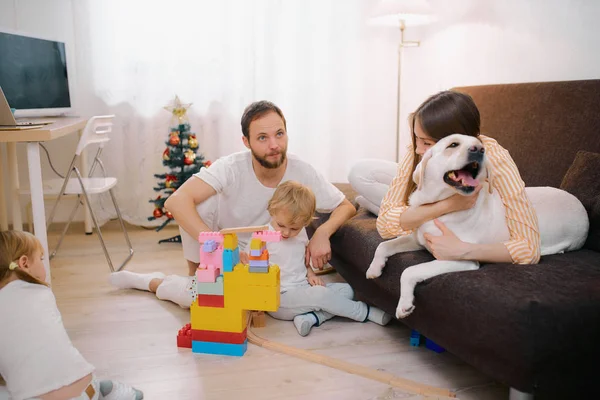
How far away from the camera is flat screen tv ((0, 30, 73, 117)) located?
3.16 meters

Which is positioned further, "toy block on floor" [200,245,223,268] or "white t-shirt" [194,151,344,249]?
"white t-shirt" [194,151,344,249]

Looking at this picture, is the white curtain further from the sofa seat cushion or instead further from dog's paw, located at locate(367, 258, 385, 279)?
the sofa seat cushion

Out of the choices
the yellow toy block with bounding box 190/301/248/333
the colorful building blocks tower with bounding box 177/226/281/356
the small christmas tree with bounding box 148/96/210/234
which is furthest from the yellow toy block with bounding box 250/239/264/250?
the small christmas tree with bounding box 148/96/210/234

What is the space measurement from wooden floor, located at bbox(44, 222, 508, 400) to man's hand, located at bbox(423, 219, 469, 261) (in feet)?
1.38

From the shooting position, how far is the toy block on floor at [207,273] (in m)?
1.95

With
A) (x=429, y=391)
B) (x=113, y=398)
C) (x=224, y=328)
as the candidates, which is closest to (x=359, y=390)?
(x=429, y=391)

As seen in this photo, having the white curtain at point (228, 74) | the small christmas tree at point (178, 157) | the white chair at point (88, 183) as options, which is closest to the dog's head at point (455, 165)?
the white chair at point (88, 183)

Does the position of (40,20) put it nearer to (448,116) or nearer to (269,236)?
(269,236)

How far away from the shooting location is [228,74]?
3912mm

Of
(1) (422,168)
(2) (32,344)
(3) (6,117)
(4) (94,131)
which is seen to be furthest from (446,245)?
(4) (94,131)

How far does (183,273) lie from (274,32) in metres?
1.85

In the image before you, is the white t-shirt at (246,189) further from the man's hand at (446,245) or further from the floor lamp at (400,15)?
the floor lamp at (400,15)

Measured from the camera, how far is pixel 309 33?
395cm

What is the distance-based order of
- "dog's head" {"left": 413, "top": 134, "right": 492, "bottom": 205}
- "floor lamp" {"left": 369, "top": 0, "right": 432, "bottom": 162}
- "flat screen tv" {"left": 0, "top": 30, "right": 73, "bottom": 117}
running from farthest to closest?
"floor lamp" {"left": 369, "top": 0, "right": 432, "bottom": 162} < "flat screen tv" {"left": 0, "top": 30, "right": 73, "bottom": 117} < "dog's head" {"left": 413, "top": 134, "right": 492, "bottom": 205}
